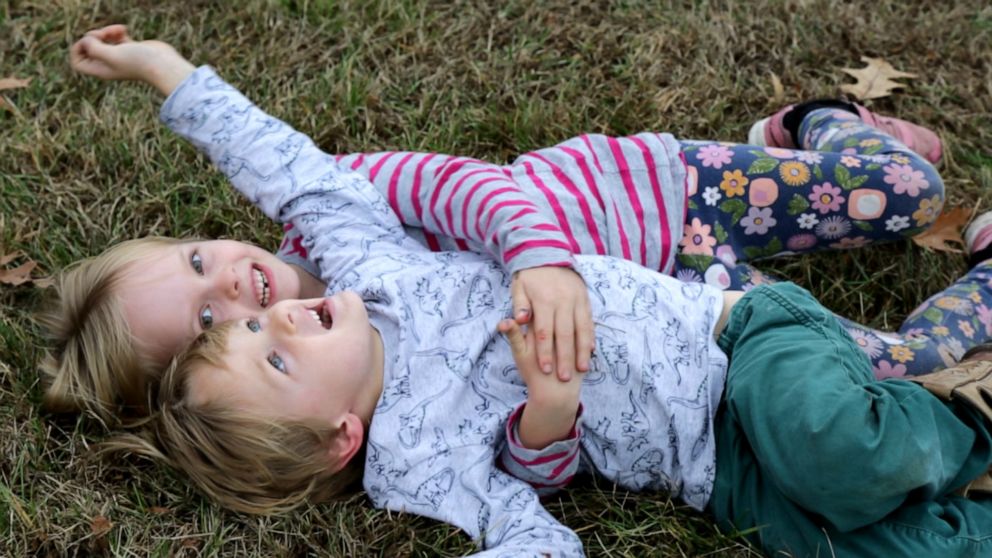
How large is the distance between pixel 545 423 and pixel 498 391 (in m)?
0.22

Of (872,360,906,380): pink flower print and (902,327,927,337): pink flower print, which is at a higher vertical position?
(902,327,927,337): pink flower print

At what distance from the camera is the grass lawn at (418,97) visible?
2912 millimetres

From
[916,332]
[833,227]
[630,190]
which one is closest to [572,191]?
[630,190]

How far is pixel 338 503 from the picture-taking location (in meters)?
2.37

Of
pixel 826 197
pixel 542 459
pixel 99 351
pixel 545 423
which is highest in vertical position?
pixel 826 197

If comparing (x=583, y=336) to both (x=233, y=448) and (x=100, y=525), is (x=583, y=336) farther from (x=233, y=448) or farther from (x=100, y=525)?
(x=100, y=525)

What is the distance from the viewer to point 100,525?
2279 mm

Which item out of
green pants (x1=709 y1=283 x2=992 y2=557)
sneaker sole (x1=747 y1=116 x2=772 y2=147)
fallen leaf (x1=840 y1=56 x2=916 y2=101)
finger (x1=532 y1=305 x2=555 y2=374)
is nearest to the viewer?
green pants (x1=709 y1=283 x2=992 y2=557)

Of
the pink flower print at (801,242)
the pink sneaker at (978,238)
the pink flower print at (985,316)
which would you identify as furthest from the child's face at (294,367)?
the pink sneaker at (978,238)

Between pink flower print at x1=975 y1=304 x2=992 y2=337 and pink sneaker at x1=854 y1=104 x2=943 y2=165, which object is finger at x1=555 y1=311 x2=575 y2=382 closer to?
pink flower print at x1=975 y1=304 x2=992 y2=337

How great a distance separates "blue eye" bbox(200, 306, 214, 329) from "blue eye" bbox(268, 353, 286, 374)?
0.98ft

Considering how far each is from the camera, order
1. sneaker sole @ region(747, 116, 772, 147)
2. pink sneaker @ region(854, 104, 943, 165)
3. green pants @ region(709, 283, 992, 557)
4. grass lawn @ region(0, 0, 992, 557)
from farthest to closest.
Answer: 1. sneaker sole @ region(747, 116, 772, 147)
2. pink sneaker @ region(854, 104, 943, 165)
3. grass lawn @ region(0, 0, 992, 557)
4. green pants @ region(709, 283, 992, 557)

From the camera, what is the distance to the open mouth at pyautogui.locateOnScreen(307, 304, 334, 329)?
2354 mm

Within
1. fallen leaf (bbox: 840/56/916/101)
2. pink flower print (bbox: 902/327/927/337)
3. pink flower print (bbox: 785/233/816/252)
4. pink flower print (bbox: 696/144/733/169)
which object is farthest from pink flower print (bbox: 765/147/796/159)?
fallen leaf (bbox: 840/56/916/101)
